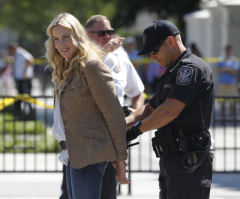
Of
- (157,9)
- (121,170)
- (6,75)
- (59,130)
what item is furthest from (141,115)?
(157,9)

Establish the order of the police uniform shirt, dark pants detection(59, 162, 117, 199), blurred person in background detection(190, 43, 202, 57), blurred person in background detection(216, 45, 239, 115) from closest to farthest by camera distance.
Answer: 1. the police uniform shirt
2. dark pants detection(59, 162, 117, 199)
3. blurred person in background detection(190, 43, 202, 57)
4. blurred person in background detection(216, 45, 239, 115)

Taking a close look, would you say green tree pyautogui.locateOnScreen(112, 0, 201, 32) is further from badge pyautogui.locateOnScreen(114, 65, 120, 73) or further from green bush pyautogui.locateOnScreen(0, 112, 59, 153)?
badge pyautogui.locateOnScreen(114, 65, 120, 73)

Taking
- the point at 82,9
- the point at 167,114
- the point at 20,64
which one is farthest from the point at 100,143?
the point at 82,9

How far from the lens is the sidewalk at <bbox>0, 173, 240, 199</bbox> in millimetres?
7163

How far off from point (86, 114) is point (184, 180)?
28.2 inches

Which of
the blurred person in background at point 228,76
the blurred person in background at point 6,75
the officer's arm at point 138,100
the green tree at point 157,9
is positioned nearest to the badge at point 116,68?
the officer's arm at point 138,100

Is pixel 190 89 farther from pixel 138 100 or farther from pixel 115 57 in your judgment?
pixel 138 100

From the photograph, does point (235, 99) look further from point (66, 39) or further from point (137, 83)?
point (66, 39)

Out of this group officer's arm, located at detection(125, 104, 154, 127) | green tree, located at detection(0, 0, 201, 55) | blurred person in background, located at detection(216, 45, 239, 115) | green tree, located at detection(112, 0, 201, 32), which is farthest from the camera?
green tree, located at detection(0, 0, 201, 55)

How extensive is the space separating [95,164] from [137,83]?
1.61 meters

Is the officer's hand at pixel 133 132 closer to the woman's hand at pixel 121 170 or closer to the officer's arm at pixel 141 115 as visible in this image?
the woman's hand at pixel 121 170

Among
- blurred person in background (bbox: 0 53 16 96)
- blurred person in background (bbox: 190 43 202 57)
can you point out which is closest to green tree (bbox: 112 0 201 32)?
blurred person in background (bbox: 0 53 16 96)

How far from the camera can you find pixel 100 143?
13.1 feet

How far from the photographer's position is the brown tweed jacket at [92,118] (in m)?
3.98
